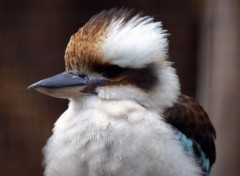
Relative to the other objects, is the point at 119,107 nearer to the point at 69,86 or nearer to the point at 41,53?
the point at 69,86

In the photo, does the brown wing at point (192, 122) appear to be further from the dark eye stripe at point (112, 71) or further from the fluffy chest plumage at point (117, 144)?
the dark eye stripe at point (112, 71)

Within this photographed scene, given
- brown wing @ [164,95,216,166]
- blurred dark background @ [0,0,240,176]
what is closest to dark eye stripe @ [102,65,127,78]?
brown wing @ [164,95,216,166]

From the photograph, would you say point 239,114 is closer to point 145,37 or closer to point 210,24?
point 210,24

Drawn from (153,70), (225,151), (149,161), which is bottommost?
(225,151)

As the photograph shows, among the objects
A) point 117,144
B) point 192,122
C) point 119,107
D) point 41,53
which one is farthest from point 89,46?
point 41,53

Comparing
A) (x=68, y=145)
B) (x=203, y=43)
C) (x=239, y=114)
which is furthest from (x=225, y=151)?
(x=68, y=145)

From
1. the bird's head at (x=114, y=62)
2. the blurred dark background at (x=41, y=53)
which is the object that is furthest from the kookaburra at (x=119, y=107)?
the blurred dark background at (x=41, y=53)

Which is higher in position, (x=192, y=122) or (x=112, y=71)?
(x=112, y=71)
